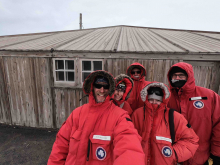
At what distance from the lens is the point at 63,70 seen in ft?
13.6

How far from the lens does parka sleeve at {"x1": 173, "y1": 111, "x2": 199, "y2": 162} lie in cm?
140

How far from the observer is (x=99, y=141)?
1320 millimetres

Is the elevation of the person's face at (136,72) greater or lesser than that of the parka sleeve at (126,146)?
greater

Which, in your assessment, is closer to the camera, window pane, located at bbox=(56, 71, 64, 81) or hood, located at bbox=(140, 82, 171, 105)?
hood, located at bbox=(140, 82, 171, 105)

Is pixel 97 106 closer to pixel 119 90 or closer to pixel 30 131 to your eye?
pixel 119 90

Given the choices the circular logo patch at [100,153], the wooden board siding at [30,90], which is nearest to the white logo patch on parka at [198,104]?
the circular logo patch at [100,153]

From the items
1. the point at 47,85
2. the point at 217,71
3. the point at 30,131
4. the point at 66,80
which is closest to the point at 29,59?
the point at 47,85

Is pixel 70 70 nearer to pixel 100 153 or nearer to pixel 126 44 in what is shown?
pixel 126 44

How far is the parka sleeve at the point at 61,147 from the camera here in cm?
142

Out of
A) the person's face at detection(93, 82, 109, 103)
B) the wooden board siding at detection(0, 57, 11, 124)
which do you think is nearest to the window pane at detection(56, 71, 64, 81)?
the wooden board siding at detection(0, 57, 11, 124)

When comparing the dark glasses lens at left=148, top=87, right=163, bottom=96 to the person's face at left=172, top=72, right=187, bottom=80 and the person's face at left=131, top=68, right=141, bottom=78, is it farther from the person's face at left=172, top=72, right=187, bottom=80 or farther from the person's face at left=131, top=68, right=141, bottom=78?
the person's face at left=131, top=68, right=141, bottom=78

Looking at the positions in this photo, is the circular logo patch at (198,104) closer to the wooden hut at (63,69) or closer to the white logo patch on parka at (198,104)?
the white logo patch on parka at (198,104)

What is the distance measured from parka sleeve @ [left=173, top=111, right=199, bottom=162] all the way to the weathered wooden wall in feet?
8.29

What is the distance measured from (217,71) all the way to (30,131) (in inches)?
317
